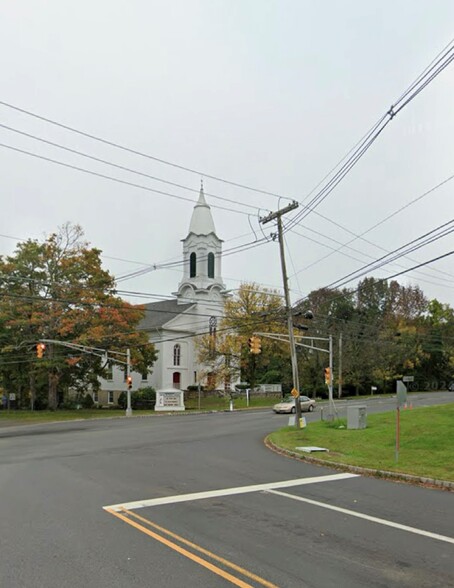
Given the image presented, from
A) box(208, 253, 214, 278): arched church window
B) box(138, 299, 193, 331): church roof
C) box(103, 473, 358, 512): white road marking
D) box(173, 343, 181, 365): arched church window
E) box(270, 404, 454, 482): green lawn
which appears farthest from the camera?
box(208, 253, 214, 278): arched church window

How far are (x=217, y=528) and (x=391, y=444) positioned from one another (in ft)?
38.0

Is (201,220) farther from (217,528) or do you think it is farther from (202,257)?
(217,528)

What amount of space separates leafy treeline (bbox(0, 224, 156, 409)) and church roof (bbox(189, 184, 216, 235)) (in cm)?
2185

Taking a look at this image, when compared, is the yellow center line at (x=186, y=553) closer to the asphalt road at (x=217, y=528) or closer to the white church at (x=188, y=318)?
the asphalt road at (x=217, y=528)

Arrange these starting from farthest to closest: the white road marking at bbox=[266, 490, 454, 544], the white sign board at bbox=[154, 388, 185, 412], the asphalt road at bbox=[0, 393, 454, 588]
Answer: the white sign board at bbox=[154, 388, 185, 412] → the white road marking at bbox=[266, 490, 454, 544] → the asphalt road at bbox=[0, 393, 454, 588]

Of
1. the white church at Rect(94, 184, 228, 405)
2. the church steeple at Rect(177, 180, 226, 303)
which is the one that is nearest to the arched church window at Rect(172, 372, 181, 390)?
the white church at Rect(94, 184, 228, 405)

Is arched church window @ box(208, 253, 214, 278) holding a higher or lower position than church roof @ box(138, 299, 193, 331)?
higher

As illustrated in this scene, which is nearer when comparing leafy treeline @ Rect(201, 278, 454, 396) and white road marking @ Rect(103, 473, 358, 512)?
white road marking @ Rect(103, 473, 358, 512)

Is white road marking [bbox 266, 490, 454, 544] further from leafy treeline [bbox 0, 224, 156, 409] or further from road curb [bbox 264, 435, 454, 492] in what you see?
leafy treeline [bbox 0, 224, 156, 409]

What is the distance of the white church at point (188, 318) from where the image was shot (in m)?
63.4

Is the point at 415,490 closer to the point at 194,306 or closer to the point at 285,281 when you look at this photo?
the point at 285,281

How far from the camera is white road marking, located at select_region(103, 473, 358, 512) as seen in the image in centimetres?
860

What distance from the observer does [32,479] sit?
11.5 metres

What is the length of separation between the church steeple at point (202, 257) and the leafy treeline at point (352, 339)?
8640mm
